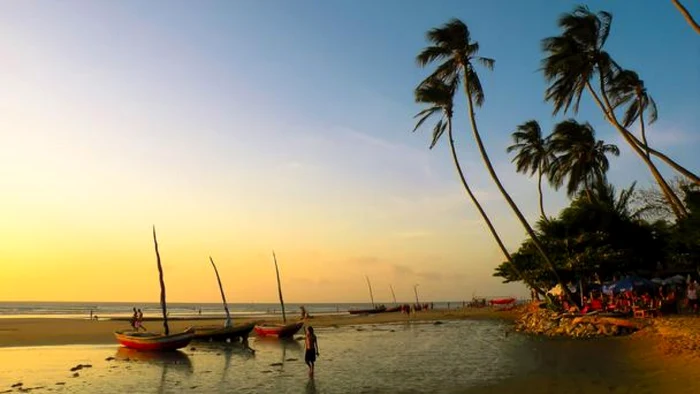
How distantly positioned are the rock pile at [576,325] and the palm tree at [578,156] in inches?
603

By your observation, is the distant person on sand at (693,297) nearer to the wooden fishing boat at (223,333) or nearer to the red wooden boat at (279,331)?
the red wooden boat at (279,331)

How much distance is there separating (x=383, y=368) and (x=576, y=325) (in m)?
14.2

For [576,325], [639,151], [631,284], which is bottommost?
[576,325]

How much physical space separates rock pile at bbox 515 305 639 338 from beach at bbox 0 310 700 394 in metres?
1.62

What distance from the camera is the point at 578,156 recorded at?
46.1 m

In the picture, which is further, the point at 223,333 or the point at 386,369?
the point at 223,333

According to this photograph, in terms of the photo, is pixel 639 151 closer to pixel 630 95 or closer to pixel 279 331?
pixel 630 95

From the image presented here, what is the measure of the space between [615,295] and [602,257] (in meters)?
3.18

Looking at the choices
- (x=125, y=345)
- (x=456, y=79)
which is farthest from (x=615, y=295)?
(x=125, y=345)

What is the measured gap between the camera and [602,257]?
35094 millimetres

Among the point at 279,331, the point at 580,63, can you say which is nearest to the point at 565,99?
the point at 580,63

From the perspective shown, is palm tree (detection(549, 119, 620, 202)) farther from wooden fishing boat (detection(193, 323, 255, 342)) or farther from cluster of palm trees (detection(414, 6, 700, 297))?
wooden fishing boat (detection(193, 323, 255, 342))

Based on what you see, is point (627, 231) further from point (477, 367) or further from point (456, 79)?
point (477, 367)

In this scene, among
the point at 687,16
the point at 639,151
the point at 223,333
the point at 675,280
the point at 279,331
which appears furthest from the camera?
the point at 279,331
